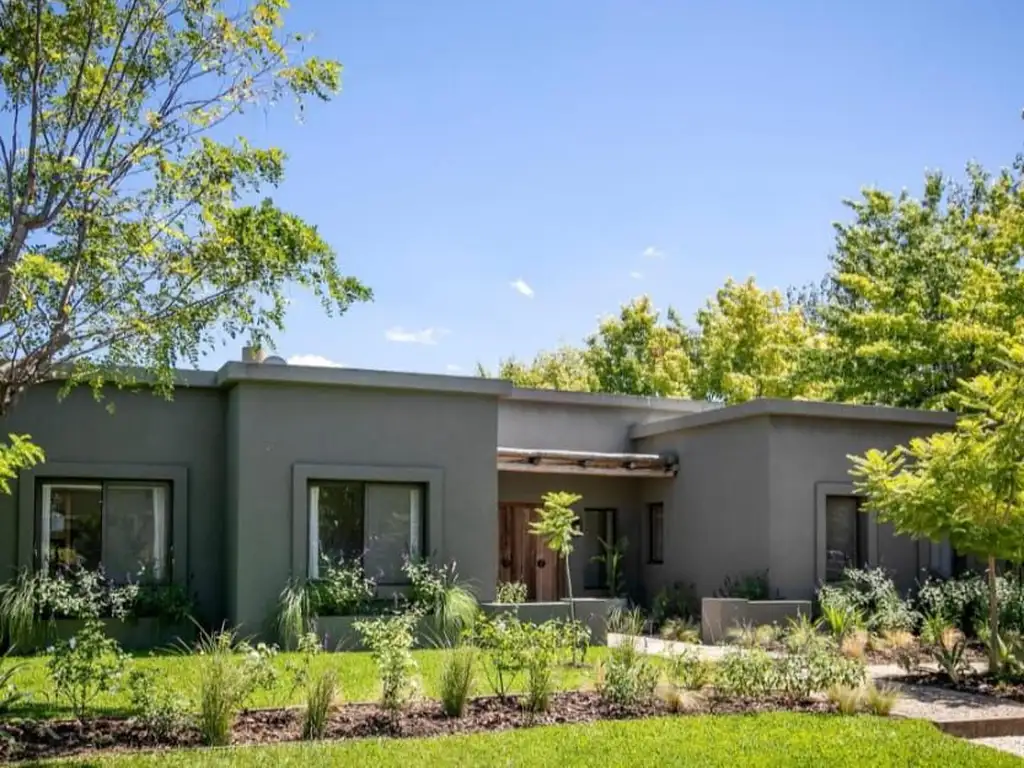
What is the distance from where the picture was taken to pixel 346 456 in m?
16.3

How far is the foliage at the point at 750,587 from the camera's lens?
17.8m

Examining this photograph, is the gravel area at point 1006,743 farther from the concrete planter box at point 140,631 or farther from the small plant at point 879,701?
the concrete planter box at point 140,631

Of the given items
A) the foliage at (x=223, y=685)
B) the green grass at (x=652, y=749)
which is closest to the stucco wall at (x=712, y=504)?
the green grass at (x=652, y=749)

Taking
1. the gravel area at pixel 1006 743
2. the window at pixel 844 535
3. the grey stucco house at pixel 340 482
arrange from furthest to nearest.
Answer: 1. the window at pixel 844 535
2. the grey stucco house at pixel 340 482
3. the gravel area at pixel 1006 743

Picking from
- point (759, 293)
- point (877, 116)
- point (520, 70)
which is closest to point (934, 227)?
point (759, 293)

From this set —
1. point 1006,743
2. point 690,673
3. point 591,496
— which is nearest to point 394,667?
point 690,673

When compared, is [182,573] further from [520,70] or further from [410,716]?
[520,70]

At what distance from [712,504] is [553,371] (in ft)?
88.4

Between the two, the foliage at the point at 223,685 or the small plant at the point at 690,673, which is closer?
the foliage at the point at 223,685

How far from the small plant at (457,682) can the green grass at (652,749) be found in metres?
0.74

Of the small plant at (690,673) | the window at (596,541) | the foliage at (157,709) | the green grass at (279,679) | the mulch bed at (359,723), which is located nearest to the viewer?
→ the mulch bed at (359,723)

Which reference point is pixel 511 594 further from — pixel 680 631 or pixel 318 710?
pixel 318 710

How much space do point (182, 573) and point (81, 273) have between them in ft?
24.0

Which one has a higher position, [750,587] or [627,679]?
[750,587]
